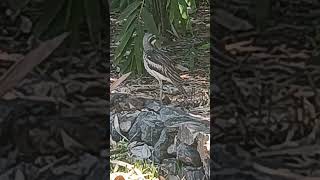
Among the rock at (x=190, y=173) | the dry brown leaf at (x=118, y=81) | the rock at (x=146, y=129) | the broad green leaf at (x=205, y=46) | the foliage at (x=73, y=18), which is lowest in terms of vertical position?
the rock at (x=190, y=173)

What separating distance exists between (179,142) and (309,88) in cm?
26

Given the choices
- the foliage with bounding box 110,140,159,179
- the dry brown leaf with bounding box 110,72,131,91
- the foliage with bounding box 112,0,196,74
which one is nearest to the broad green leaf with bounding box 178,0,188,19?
the foliage with bounding box 112,0,196,74

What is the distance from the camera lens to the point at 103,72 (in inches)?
35.7

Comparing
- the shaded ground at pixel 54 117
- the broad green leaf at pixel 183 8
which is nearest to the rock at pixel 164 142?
the shaded ground at pixel 54 117

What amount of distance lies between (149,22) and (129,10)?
0.04 m

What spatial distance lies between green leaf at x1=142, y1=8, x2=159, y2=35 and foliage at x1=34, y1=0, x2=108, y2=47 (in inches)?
3.9

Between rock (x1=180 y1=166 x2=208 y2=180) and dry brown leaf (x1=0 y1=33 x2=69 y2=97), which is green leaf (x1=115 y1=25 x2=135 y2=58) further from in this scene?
rock (x1=180 y1=166 x2=208 y2=180)

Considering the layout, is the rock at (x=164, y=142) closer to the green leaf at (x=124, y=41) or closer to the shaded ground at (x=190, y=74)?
the shaded ground at (x=190, y=74)

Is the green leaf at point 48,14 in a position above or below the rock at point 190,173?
above

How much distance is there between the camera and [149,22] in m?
0.97

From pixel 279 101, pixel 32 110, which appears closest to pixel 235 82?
pixel 279 101

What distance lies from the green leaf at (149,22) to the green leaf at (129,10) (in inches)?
0.6

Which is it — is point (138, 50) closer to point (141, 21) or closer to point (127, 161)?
point (141, 21)

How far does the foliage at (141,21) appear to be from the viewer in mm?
965
